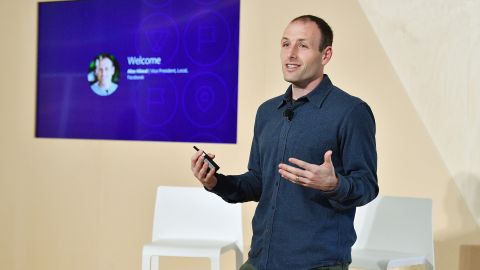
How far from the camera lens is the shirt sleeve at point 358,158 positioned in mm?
1943

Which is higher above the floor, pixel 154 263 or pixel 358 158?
pixel 358 158

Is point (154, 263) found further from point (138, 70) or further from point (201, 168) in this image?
point (201, 168)

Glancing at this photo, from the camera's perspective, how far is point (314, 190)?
204 cm

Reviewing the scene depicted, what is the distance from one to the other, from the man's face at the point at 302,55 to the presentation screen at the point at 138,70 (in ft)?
6.27

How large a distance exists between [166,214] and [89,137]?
1.18m

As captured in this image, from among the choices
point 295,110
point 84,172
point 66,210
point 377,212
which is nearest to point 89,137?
point 84,172

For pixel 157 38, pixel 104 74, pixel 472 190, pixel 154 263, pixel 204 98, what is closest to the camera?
pixel 472 190

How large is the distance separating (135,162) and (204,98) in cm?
67

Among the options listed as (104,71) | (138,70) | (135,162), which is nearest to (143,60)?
(138,70)

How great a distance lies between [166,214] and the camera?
369 cm

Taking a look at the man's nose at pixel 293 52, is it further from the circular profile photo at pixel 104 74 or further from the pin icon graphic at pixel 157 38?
the circular profile photo at pixel 104 74

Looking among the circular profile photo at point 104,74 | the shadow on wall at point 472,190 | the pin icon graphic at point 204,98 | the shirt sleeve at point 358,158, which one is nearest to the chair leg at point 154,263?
the pin icon graphic at point 204,98

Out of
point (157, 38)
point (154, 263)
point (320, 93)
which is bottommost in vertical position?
point (154, 263)

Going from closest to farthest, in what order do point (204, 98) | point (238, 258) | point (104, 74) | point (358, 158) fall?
point (358, 158), point (238, 258), point (204, 98), point (104, 74)
